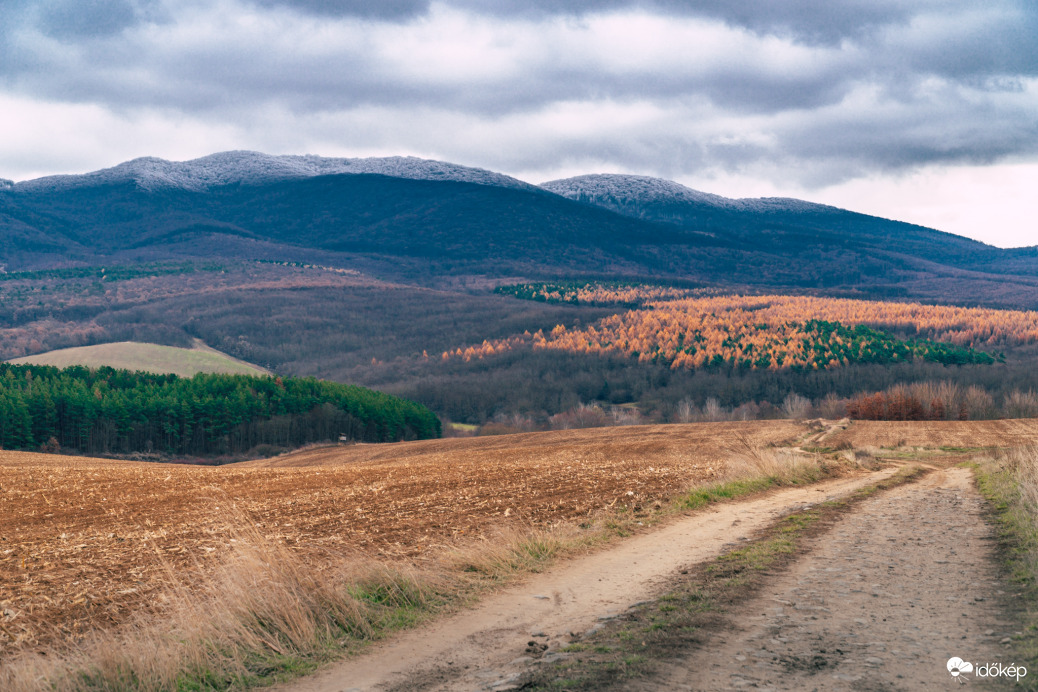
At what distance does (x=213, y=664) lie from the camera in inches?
372

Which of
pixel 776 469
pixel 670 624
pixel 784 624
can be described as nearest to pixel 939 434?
pixel 776 469

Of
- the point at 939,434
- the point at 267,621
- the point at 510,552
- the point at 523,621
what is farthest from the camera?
the point at 939,434

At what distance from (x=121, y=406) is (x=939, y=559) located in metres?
100

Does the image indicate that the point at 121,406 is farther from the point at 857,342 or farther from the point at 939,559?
the point at 857,342

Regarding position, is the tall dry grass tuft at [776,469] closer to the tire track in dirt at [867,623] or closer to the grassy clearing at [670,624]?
the tire track in dirt at [867,623]

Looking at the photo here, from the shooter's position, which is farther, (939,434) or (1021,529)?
(939,434)

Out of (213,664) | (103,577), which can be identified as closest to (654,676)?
(213,664)

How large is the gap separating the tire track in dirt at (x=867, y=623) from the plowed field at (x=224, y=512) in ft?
23.6

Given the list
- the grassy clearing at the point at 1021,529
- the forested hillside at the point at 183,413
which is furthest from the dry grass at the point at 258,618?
the forested hillside at the point at 183,413

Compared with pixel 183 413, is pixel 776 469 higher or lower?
higher

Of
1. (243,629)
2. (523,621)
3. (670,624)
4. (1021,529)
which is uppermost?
(670,624)

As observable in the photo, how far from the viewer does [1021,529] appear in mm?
15844

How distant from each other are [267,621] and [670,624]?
222 inches

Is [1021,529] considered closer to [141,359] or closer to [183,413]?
[183,413]
